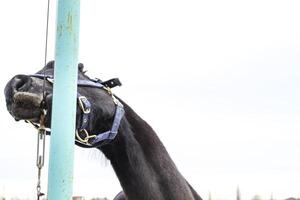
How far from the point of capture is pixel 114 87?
14.8 feet

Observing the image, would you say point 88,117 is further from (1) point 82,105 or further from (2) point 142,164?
(2) point 142,164

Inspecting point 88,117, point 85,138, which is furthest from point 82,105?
point 85,138

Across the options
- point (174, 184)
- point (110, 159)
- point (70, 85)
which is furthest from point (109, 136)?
point (70, 85)

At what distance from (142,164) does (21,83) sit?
1445 millimetres

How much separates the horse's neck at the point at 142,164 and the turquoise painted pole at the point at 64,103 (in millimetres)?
1872

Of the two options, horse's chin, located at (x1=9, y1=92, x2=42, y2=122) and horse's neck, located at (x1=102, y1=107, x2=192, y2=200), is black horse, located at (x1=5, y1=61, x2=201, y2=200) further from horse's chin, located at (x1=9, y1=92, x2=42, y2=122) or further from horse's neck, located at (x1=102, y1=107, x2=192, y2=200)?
horse's chin, located at (x1=9, y1=92, x2=42, y2=122)

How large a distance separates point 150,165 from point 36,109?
4.80 feet

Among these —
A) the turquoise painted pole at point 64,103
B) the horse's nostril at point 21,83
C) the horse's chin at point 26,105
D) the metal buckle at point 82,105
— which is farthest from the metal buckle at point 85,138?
the turquoise painted pole at point 64,103

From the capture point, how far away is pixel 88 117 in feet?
12.9

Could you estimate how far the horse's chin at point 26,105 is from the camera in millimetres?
3476

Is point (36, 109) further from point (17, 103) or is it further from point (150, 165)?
point (150, 165)

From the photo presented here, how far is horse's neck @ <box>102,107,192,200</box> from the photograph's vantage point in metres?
4.59

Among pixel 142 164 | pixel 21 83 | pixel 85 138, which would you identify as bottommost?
pixel 142 164

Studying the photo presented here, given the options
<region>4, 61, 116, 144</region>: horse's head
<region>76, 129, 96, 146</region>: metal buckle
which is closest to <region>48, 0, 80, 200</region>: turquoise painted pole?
<region>4, 61, 116, 144</region>: horse's head
